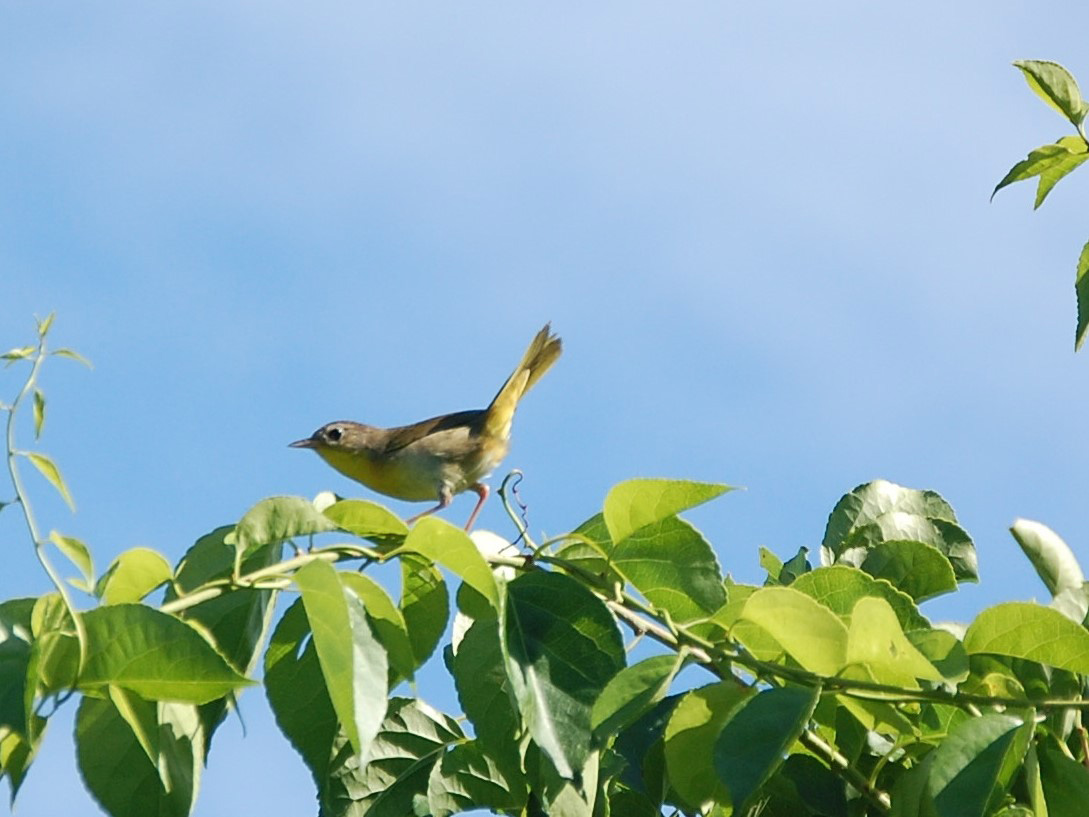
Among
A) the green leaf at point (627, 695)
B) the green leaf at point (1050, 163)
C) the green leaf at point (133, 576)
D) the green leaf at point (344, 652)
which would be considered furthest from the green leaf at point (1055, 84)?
the green leaf at point (133, 576)

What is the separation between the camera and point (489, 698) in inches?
77.8

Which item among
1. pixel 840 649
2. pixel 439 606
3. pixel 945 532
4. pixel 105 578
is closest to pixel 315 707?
pixel 439 606

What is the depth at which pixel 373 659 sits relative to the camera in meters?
1.71

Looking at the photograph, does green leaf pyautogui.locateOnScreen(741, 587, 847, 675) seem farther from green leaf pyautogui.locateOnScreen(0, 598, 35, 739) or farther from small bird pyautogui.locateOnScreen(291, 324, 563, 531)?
small bird pyautogui.locateOnScreen(291, 324, 563, 531)

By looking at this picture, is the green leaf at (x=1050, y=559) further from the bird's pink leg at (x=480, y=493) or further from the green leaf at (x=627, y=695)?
the bird's pink leg at (x=480, y=493)

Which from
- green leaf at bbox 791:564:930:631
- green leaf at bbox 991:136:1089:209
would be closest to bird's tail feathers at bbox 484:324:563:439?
green leaf at bbox 991:136:1089:209

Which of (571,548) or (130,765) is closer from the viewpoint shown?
(130,765)

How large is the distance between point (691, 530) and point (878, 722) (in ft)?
1.42

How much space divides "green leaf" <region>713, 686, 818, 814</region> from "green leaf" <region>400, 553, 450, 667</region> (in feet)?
1.49

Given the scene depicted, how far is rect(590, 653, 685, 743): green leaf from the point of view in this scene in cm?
175

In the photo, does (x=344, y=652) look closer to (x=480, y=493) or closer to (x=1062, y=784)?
(x=1062, y=784)

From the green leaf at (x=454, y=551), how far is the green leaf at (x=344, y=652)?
0.16 metres

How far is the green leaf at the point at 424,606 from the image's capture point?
6.60 ft

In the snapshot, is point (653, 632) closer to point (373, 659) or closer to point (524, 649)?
point (524, 649)
